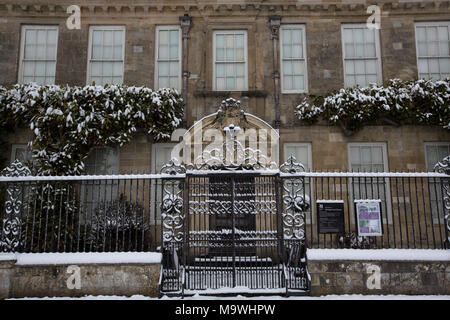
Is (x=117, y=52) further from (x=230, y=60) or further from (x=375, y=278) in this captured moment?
(x=375, y=278)

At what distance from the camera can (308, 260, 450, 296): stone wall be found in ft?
23.2

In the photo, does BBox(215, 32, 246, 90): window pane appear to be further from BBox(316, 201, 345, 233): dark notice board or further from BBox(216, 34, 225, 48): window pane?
BBox(316, 201, 345, 233): dark notice board

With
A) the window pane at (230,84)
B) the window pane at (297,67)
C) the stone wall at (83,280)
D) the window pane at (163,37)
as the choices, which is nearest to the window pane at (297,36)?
the window pane at (297,67)

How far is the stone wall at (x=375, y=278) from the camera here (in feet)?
23.2

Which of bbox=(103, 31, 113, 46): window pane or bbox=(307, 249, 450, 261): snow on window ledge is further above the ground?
bbox=(103, 31, 113, 46): window pane

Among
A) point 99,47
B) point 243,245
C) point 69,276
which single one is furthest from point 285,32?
point 69,276

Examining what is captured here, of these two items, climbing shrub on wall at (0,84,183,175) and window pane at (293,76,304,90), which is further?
window pane at (293,76,304,90)

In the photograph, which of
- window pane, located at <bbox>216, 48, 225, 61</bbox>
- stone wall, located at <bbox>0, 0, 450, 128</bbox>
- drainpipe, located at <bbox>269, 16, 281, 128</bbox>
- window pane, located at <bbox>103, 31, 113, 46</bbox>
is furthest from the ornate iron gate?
window pane, located at <bbox>103, 31, 113, 46</bbox>

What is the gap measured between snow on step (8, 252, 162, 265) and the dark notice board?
3187 millimetres

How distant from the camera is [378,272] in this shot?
7.13 meters

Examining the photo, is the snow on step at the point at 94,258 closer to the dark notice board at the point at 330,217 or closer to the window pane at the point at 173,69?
the dark notice board at the point at 330,217

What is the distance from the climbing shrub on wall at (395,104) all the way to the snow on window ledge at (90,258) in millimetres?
6455

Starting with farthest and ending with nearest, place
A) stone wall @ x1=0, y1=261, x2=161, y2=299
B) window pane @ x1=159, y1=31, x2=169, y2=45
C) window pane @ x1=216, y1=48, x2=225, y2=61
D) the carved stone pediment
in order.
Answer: window pane @ x1=159, y1=31, x2=169, y2=45, window pane @ x1=216, y1=48, x2=225, y2=61, the carved stone pediment, stone wall @ x1=0, y1=261, x2=161, y2=299

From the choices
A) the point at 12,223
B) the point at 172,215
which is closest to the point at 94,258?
the point at 172,215
